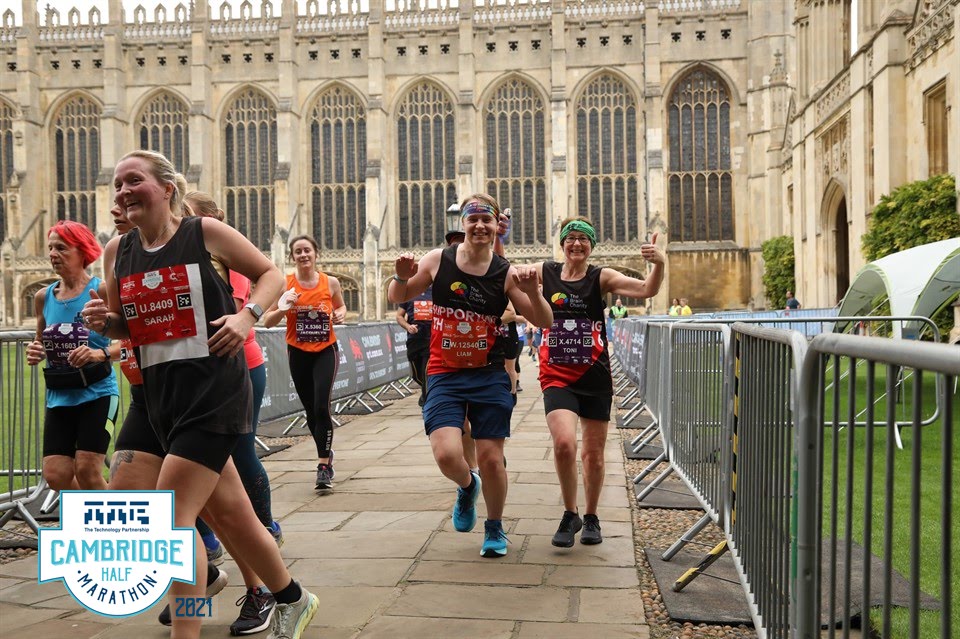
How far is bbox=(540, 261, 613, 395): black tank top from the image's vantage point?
15.3 ft

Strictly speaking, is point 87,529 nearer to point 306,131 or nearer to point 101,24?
point 306,131

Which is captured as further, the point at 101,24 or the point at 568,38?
the point at 101,24

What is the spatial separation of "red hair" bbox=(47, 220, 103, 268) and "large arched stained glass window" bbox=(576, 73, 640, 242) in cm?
3337

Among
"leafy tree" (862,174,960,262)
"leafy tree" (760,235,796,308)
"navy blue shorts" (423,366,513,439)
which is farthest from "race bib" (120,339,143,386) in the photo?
"leafy tree" (760,235,796,308)

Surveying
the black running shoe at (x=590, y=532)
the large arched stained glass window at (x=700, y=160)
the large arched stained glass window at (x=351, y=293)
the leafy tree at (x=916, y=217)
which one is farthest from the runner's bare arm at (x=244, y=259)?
the large arched stained glass window at (x=700, y=160)

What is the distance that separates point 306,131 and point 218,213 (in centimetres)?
3600

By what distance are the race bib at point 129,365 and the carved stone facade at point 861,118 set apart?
43.4 feet

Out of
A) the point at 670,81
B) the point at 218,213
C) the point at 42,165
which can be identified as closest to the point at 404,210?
the point at 670,81

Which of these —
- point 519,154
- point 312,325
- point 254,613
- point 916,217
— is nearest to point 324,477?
point 312,325

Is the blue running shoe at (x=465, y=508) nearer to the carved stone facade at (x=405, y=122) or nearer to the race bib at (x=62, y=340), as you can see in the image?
the race bib at (x=62, y=340)

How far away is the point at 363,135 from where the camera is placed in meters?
38.9

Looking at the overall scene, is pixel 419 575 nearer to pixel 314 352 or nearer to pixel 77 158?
pixel 314 352

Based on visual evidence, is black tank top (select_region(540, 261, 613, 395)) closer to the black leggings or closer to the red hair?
the black leggings

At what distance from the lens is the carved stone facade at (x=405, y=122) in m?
36.0
